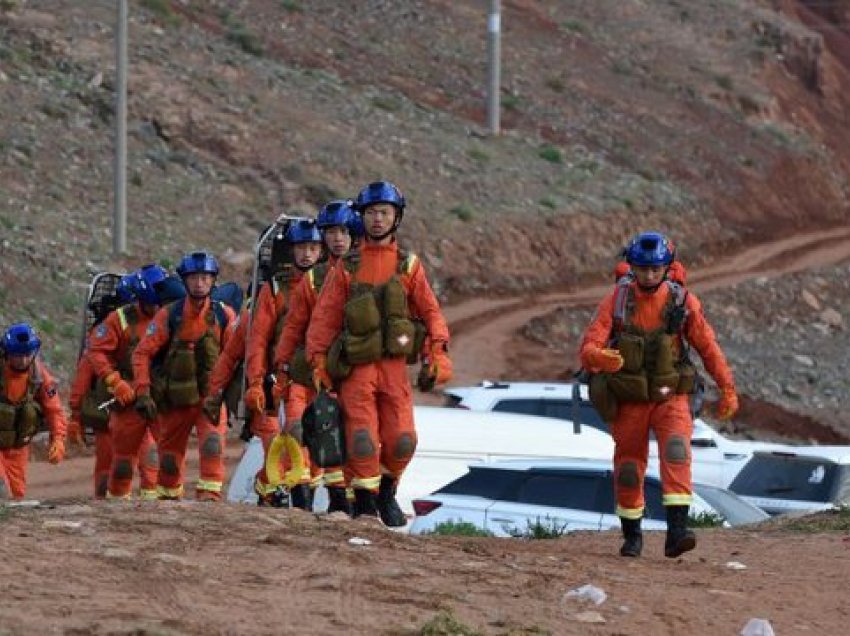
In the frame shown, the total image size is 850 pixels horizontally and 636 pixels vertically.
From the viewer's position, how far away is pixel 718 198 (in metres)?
52.9

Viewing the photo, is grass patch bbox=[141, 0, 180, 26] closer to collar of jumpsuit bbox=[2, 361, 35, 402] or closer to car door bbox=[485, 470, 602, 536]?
collar of jumpsuit bbox=[2, 361, 35, 402]

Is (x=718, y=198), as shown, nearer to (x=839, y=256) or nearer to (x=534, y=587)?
(x=839, y=256)

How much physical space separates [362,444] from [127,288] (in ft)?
14.4

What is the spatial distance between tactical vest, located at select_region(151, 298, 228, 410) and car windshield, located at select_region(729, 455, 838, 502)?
534 cm

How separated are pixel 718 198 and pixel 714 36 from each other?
10959mm

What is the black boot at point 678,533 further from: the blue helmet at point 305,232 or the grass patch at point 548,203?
the grass patch at point 548,203

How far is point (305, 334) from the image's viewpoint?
Answer: 1438cm

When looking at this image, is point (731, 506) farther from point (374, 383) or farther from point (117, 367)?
point (374, 383)

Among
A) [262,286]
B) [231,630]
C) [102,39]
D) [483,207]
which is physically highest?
[102,39]

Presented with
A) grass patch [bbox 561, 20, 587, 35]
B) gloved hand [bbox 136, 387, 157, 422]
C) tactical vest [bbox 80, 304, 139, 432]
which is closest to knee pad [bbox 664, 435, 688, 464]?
gloved hand [bbox 136, 387, 157, 422]

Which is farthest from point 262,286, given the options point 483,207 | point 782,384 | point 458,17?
point 458,17

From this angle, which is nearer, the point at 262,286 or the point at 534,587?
the point at 534,587

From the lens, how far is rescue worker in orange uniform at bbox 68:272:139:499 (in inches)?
688

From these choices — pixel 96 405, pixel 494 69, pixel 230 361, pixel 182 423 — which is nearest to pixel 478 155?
pixel 494 69
